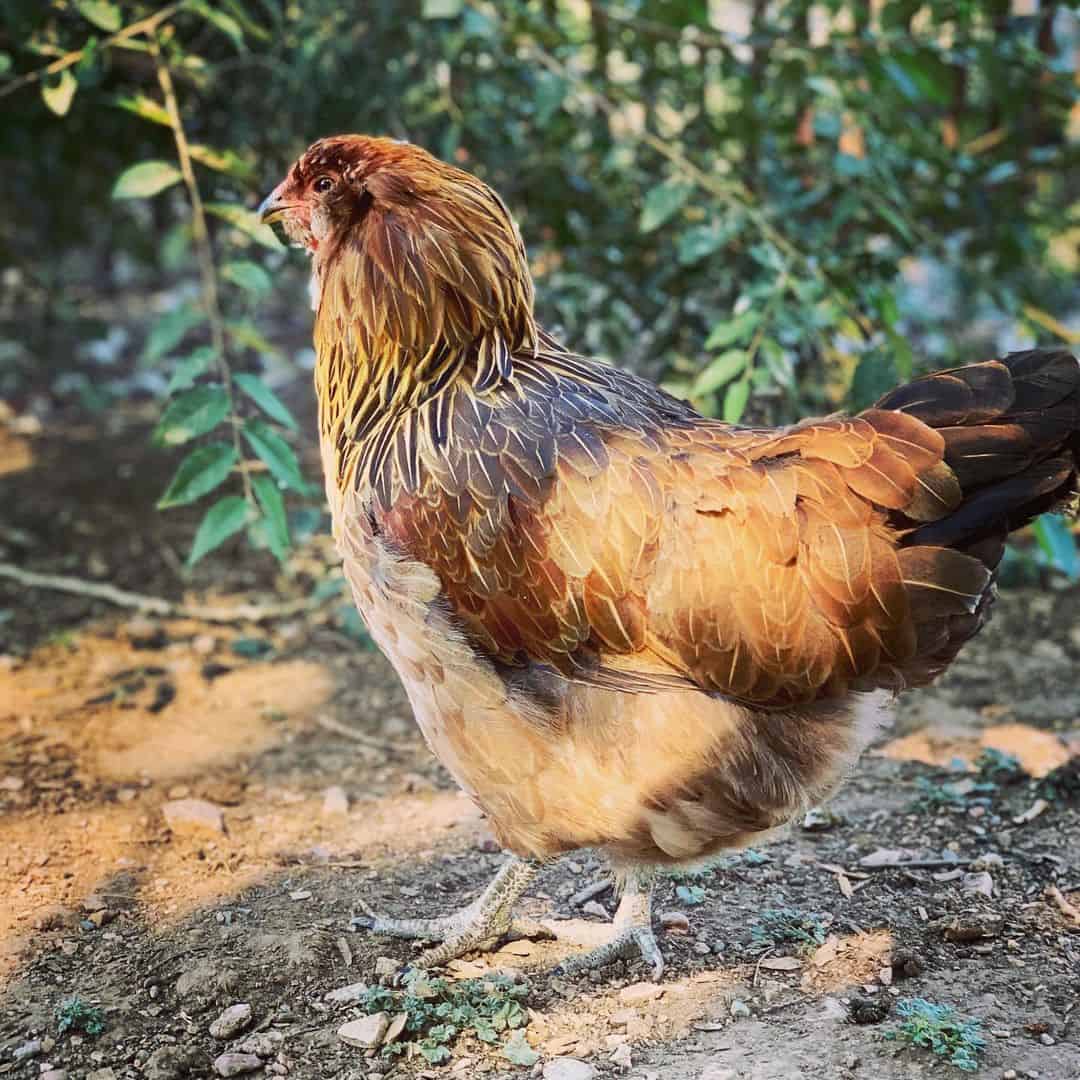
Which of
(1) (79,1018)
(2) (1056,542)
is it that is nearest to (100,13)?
(1) (79,1018)

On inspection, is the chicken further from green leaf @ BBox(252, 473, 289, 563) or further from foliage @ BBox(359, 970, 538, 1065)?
green leaf @ BBox(252, 473, 289, 563)

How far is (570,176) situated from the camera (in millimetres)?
5023

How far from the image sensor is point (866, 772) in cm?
383

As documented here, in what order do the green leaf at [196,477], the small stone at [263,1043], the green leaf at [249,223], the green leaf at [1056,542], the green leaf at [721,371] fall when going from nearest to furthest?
1. the small stone at [263,1043]
2. the green leaf at [249,223]
3. the green leaf at [196,477]
4. the green leaf at [1056,542]
5. the green leaf at [721,371]

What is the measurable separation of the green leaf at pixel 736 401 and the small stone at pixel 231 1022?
2203 mm

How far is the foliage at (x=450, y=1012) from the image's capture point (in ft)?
8.46

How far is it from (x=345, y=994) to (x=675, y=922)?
2.87 feet

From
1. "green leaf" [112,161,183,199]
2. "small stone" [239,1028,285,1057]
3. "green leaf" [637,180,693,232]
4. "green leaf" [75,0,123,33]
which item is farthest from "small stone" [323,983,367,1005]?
"green leaf" [75,0,123,33]

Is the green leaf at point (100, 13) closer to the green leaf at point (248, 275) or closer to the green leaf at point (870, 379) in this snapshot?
the green leaf at point (248, 275)

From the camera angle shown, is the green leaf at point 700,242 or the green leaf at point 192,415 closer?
the green leaf at point 192,415

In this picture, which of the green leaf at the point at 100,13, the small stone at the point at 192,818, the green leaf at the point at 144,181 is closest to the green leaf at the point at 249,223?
the green leaf at the point at 144,181

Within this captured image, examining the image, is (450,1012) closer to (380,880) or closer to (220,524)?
(380,880)

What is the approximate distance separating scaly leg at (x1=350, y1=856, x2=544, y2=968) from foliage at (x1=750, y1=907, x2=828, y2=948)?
0.58 m

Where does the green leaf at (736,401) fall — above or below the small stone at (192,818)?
above
